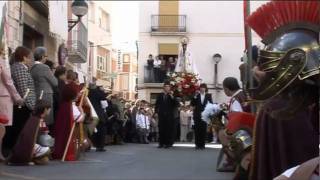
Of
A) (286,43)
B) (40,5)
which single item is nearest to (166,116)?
(40,5)

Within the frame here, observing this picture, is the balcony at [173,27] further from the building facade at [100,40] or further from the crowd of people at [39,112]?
the crowd of people at [39,112]

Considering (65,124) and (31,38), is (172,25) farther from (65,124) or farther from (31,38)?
(65,124)

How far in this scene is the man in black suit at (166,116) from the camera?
1573cm

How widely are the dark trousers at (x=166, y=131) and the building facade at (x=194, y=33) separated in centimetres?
2659

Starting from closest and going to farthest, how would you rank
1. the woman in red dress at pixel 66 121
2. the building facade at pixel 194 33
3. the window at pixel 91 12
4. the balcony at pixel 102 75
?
1. the woman in red dress at pixel 66 121
2. the balcony at pixel 102 75
3. the window at pixel 91 12
4. the building facade at pixel 194 33

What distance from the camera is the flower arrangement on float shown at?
14882mm

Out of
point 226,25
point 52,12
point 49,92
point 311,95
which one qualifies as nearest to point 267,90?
point 311,95

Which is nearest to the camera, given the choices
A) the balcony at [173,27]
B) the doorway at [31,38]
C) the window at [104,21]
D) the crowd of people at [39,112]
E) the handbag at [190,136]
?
the crowd of people at [39,112]

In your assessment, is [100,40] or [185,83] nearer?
[185,83]

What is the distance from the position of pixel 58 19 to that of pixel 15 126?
930 centimetres

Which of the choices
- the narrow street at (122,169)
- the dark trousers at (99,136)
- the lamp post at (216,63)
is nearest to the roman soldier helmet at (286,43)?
the narrow street at (122,169)

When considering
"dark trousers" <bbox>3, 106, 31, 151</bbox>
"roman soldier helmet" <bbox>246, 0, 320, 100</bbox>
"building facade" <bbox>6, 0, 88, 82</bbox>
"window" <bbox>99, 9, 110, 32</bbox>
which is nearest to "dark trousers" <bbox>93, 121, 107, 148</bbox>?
"dark trousers" <bbox>3, 106, 31, 151</bbox>

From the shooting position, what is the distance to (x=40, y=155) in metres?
9.59

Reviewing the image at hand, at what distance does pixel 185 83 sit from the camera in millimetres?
14875
